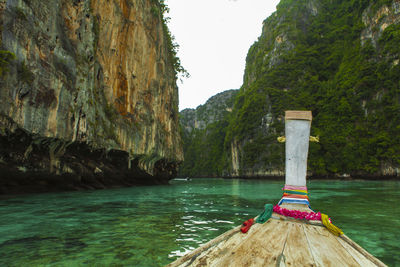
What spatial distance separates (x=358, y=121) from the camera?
5253 cm

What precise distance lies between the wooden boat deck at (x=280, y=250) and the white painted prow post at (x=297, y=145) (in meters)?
0.93

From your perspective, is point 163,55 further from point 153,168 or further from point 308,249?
point 308,249

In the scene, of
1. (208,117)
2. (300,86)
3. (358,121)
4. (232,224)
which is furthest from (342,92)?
(208,117)

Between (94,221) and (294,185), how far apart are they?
499cm

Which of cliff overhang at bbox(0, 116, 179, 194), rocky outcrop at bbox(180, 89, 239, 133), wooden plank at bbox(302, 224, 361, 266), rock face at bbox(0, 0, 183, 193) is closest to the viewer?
wooden plank at bbox(302, 224, 361, 266)

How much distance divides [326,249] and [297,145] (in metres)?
1.90

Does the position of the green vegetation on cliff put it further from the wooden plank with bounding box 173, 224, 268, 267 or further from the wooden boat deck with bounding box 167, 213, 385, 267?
the wooden plank with bounding box 173, 224, 268, 267

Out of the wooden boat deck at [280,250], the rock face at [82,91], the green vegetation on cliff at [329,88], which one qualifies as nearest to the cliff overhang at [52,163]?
the rock face at [82,91]

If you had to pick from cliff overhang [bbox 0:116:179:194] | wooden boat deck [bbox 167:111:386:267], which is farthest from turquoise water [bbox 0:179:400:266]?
cliff overhang [bbox 0:116:179:194]

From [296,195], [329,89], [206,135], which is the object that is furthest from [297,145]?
[206,135]

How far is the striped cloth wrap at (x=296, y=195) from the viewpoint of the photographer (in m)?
3.72

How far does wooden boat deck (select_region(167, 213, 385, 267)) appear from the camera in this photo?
6.54ft

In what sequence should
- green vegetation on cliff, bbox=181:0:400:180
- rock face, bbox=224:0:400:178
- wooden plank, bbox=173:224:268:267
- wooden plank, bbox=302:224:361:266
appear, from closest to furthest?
wooden plank, bbox=173:224:268:267 < wooden plank, bbox=302:224:361:266 < green vegetation on cliff, bbox=181:0:400:180 < rock face, bbox=224:0:400:178

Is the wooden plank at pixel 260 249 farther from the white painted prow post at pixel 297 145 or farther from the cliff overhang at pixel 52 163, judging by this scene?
the cliff overhang at pixel 52 163
